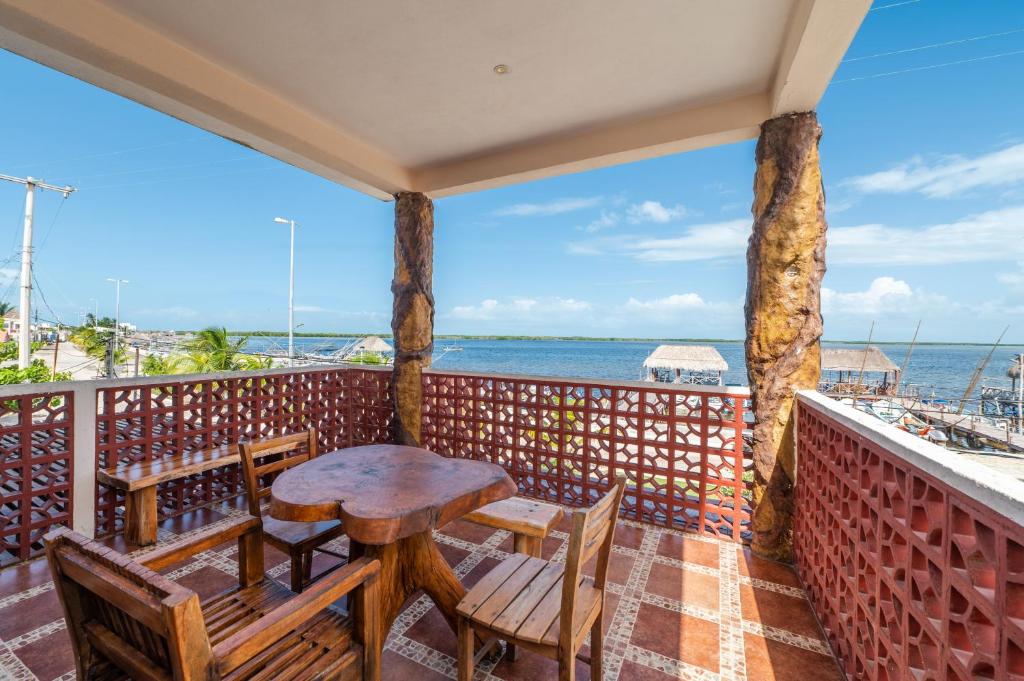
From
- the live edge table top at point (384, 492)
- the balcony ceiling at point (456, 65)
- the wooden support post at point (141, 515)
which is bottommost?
the wooden support post at point (141, 515)

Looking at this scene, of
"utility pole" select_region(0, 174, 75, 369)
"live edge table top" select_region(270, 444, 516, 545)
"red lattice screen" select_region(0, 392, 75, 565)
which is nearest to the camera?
"live edge table top" select_region(270, 444, 516, 545)

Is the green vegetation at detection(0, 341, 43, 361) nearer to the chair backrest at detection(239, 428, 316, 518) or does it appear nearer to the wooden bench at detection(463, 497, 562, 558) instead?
the chair backrest at detection(239, 428, 316, 518)

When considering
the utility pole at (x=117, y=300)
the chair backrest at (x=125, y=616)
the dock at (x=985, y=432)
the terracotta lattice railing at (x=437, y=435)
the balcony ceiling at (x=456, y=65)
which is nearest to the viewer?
the chair backrest at (x=125, y=616)

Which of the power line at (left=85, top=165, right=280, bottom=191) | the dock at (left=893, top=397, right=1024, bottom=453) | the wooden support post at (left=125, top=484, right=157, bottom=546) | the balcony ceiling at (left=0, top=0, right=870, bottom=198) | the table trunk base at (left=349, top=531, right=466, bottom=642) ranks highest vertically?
the power line at (left=85, top=165, right=280, bottom=191)

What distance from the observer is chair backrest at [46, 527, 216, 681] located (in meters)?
0.85

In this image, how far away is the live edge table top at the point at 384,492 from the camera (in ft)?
5.03

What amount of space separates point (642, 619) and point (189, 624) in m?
2.04

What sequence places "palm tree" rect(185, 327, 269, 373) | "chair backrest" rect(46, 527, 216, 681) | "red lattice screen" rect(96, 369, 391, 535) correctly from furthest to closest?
"palm tree" rect(185, 327, 269, 373) → "red lattice screen" rect(96, 369, 391, 535) → "chair backrest" rect(46, 527, 216, 681)

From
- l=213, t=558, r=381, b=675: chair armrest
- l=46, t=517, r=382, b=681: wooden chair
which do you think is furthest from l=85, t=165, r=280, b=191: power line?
l=213, t=558, r=381, b=675: chair armrest

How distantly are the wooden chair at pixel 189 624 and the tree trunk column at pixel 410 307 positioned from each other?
269cm

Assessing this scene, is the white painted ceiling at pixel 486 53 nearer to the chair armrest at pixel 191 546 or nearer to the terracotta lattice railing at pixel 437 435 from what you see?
the terracotta lattice railing at pixel 437 435

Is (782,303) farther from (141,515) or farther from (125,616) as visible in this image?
(141,515)

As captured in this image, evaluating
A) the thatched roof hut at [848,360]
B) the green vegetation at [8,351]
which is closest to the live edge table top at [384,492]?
the green vegetation at [8,351]

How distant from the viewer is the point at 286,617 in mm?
1093
